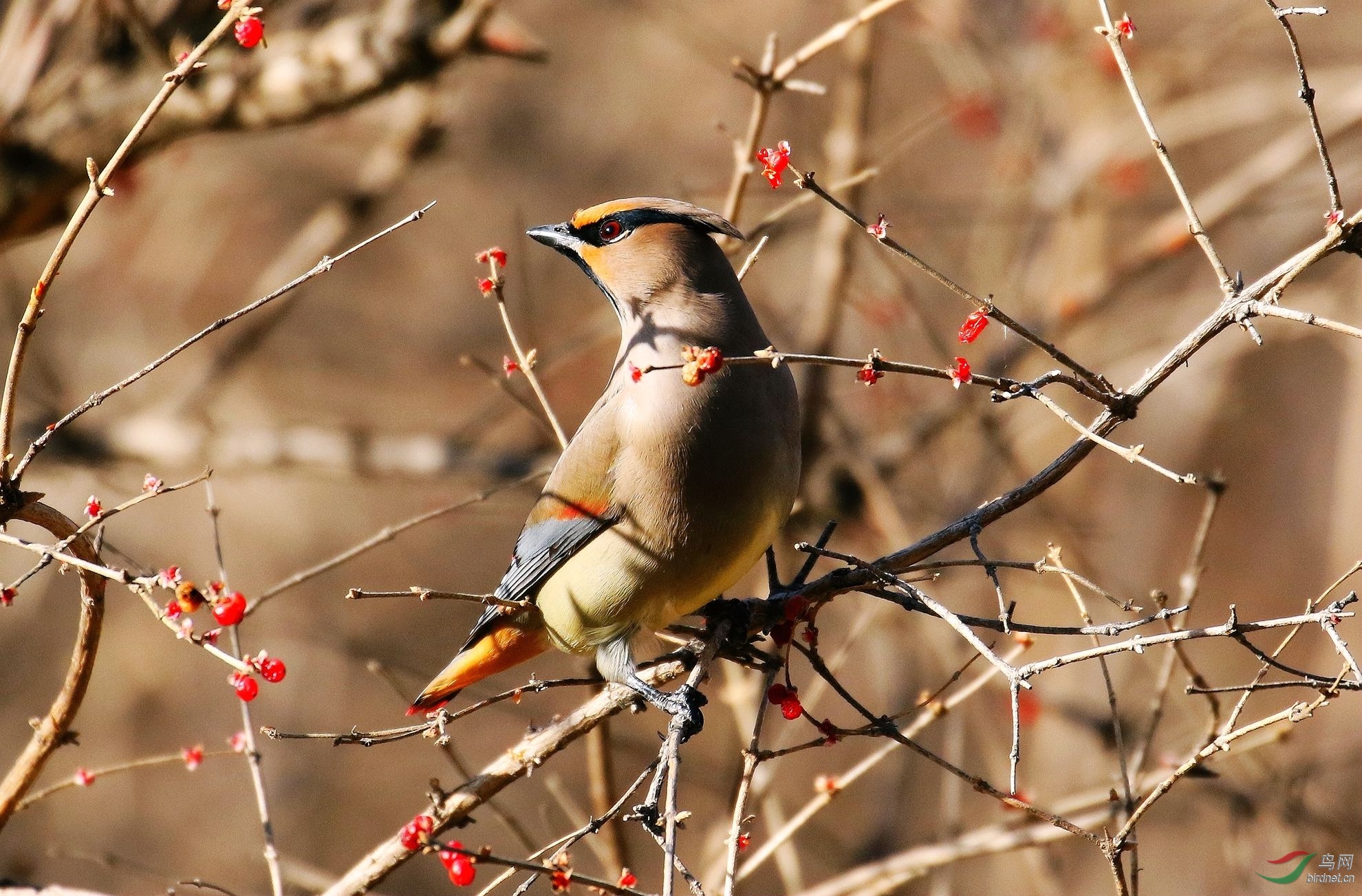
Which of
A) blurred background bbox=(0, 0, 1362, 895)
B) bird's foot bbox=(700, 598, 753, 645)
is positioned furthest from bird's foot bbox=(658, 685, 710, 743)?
blurred background bbox=(0, 0, 1362, 895)

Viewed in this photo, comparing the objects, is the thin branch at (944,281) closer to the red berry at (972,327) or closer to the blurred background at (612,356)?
the red berry at (972,327)

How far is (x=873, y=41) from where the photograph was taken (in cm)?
525

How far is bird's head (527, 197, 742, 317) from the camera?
3.42 m

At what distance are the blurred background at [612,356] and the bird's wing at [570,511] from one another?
0.55m

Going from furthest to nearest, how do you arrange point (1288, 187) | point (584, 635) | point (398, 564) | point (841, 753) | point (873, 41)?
point (398, 564)
point (841, 753)
point (1288, 187)
point (873, 41)
point (584, 635)

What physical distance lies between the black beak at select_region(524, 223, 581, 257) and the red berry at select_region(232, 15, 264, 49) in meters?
1.26

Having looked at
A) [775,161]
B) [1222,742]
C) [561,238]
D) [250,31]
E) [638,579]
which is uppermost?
[561,238]

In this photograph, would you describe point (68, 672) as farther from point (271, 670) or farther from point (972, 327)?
point (972, 327)

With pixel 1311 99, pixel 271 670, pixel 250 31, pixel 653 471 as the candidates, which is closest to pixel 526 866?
pixel 271 670

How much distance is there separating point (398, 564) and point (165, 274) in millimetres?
2629

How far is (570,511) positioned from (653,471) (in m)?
0.36

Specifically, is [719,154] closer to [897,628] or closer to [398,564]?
[398,564]

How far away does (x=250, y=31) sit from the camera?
240cm

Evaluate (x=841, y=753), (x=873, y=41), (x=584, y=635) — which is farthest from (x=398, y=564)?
(x=584, y=635)
